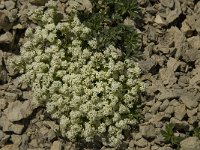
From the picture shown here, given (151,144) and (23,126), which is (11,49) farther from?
(151,144)

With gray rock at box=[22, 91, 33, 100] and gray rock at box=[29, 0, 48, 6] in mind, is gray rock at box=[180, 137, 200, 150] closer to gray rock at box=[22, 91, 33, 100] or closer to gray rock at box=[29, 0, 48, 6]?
gray rock at box=[22, 91, 33, 100]

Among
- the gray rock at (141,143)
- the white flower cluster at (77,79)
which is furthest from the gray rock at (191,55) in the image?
the gray rock at (141,143)

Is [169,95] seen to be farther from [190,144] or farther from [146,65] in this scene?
[190,144]

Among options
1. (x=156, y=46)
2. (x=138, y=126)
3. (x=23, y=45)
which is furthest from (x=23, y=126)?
(x=156, y=46)

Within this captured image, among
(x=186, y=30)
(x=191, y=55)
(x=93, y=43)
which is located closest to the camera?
(x=93, y=43)

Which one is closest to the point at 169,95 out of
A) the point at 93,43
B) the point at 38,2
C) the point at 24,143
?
the point at 93,43

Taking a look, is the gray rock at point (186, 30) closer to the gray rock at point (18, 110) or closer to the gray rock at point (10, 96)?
the gray rock at point (18, 110)
